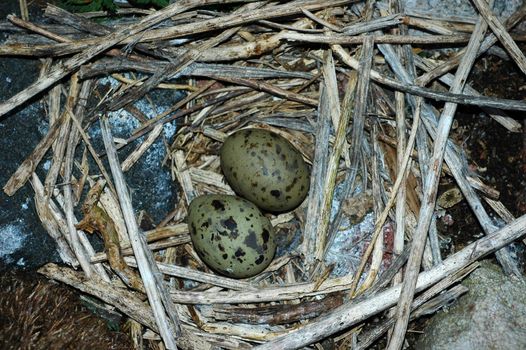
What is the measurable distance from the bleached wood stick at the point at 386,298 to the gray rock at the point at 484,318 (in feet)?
0.73

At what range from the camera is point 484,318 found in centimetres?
364

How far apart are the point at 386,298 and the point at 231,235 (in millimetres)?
874

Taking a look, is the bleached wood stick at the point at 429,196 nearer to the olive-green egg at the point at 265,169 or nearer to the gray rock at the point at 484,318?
the gray rock at the point at 484,318

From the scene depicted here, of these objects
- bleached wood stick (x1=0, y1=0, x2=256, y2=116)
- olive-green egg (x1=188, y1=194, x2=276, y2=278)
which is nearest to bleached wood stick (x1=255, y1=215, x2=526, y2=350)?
olive-green egg (x1=188, y1=194, x2=276, y2=278)

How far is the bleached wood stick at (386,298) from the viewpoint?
3582mm

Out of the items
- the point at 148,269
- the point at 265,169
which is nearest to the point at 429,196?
the point at 265,169

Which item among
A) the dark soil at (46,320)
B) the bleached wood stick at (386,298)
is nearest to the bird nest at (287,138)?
the bleached wood stick at (386,298)

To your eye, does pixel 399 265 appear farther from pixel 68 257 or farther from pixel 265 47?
pixel 68 257

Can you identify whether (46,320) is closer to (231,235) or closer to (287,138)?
(231,235)

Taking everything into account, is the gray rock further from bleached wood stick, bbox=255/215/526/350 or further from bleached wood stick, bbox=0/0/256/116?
bleached wood stick, bbox=0/0/256/116

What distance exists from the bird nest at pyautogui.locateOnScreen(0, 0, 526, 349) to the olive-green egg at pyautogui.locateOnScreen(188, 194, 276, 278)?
0.19m

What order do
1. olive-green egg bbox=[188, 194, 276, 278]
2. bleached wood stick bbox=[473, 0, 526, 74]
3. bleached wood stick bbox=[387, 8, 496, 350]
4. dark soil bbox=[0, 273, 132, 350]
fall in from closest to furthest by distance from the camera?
dark soil bbox=[0, 273, 132, 350] < bleached wood stick bbox=[387, 8, 496, 350] < olive-green egg bbox=[188, 194, 276, 278] < bleached wood stick bbox=[473, 0, 526, 74]

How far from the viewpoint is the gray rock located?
11.7ft

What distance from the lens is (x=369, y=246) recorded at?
149 inches
